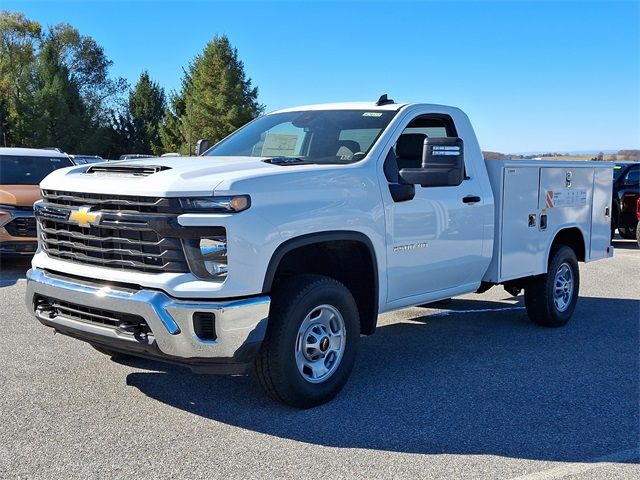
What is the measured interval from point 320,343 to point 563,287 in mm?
3721

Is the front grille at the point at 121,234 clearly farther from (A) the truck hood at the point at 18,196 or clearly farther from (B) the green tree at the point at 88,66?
(B) the green tree at the point at 88,66

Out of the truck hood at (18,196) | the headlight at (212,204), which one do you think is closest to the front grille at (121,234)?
the headlight at (212,204)

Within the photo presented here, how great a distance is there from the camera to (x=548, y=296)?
718 centimetres

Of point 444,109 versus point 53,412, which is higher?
point 444,109

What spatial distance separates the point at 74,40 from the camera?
71000 millimetres

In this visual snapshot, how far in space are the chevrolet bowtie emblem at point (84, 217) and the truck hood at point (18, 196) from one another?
5.98 meters

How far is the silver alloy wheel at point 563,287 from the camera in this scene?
7.39 meters

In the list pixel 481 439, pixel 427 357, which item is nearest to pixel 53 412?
pixel 481 439

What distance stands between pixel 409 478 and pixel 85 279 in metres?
2.35

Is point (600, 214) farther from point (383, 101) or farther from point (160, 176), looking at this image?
point (160, 176)

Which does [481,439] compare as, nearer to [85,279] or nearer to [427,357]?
[427,357]

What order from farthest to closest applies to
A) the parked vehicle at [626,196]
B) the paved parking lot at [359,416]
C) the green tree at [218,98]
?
1. the green tree at [218,98]
2. the parked vehicle at [626,196]
3. the paved parking lot at [359,416]

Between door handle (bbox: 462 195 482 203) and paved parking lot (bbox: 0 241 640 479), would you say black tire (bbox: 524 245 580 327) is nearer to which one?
paved parking lot (bbox: 0 241 640 479)

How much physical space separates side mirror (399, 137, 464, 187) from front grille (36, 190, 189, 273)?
6.11 feet
